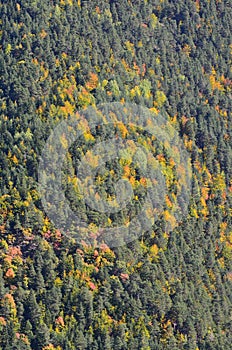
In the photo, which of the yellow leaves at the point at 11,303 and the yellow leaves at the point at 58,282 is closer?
the yellow leaves at the point at 11,303

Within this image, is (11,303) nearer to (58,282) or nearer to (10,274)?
(10,274)

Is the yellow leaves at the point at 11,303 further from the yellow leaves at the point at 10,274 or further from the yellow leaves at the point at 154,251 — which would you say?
the yellow leaves at the point at 154,251

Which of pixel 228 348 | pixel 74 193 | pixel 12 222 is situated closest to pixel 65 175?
pixel 74 193

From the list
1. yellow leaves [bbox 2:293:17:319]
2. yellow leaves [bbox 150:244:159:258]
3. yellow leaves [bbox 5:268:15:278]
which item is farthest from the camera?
yellow leaves [bbox 150:244:159:258]

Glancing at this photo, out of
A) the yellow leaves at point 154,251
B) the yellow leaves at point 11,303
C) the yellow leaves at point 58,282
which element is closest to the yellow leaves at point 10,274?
the yellow leaves at point 11,303

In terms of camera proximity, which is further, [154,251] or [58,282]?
[154,251]

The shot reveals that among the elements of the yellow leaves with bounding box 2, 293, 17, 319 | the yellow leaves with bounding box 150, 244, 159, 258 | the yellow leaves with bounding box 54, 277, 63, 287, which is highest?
the yellow leaves with bounding box 150, 244, 159, 258

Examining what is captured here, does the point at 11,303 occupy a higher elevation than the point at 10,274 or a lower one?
lower

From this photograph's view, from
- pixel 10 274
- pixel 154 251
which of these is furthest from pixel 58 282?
pixel 154 251

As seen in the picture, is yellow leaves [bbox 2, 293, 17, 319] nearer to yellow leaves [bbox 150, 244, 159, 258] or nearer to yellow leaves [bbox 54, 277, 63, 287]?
yellow leaves [bbox 54, 277, 63, 287]

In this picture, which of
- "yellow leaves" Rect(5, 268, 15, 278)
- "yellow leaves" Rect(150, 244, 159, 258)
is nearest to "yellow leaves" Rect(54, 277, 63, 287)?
"yellow leaves" Rect(5, 268, 15, 278)

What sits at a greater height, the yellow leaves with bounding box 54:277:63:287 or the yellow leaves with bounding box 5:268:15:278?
→ the yellow leaves with bounding box 5:268:15:278
